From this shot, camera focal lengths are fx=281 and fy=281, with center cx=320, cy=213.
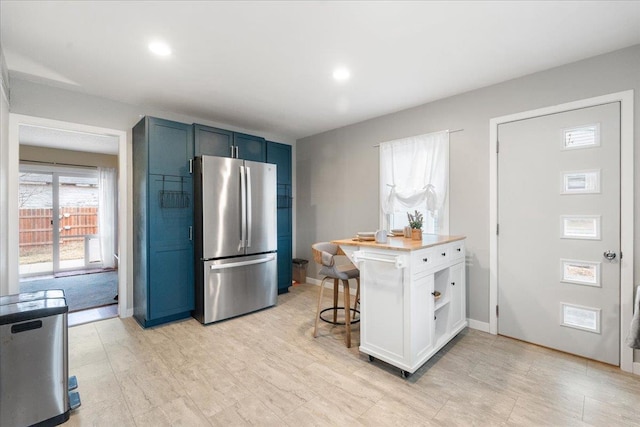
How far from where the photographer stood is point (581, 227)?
2514 millimetres

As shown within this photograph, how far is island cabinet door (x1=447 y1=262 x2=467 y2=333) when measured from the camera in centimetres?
277

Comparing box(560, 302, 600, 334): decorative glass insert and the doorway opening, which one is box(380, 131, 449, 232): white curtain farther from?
the doorway opening

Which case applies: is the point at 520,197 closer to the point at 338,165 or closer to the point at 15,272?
the point at 338,165

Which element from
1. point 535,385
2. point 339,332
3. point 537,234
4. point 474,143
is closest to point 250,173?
point 339,332

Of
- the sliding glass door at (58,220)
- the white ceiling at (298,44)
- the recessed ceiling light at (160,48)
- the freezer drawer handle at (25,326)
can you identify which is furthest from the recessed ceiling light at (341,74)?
the sliding glass door at (58,220)

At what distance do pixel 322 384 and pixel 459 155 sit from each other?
2.76 m

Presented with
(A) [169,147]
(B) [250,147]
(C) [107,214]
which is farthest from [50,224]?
(B) [250,147]

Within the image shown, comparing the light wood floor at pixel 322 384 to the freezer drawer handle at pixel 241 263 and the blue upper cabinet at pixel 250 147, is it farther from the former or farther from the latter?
the blue upper cabinet at pixel 250 147

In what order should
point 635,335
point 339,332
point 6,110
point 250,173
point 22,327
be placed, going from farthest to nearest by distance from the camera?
1. point 250,173
2. point 339,332
3. point 6,110
4. point 635,335
5. point 22,327

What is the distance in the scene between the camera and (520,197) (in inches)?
112

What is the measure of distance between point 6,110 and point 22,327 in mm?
2234

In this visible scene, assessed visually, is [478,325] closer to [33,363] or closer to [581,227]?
[581,227]

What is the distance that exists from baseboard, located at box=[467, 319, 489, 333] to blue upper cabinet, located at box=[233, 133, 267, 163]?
345 centimetres

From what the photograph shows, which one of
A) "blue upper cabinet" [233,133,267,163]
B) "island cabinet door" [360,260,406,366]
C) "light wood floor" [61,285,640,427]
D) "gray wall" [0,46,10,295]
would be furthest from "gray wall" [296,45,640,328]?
"gray wall" [0,46,10,295]
